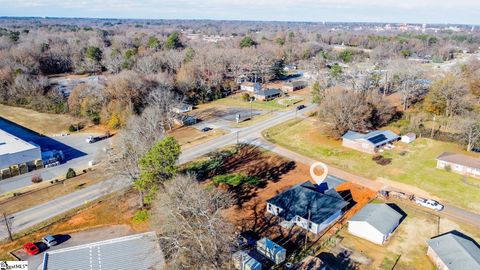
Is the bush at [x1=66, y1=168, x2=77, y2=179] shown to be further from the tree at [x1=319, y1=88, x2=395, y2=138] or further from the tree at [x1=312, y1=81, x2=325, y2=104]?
the tree at [x1=312, y1=81, x2=325, y2=104]

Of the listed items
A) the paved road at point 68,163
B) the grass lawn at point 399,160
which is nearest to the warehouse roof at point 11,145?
the paved road at point 68,163

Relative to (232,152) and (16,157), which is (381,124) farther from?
(16,157)

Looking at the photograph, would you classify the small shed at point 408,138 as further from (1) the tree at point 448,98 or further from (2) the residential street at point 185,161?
(2) the residential street at point 185,161

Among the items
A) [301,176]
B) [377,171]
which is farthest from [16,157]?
[377,171]

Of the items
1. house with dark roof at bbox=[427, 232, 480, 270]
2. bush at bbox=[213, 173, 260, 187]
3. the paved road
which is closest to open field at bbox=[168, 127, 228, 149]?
the paved road

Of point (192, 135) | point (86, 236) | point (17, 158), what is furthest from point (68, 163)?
point (86, 236)

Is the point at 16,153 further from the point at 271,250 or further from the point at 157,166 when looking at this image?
the point at 271,250
